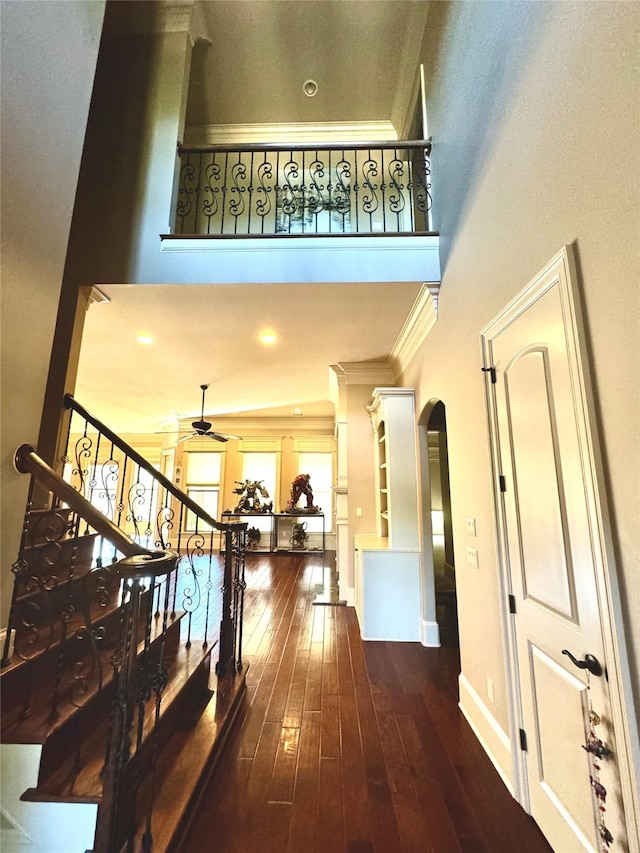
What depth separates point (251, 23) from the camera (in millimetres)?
3807

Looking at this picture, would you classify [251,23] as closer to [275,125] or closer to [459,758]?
[275,125]

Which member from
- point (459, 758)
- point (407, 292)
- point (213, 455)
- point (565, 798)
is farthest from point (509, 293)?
point (213, 455)

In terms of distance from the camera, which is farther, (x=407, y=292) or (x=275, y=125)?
(x=275, y=125)

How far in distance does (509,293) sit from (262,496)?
7477 millimetres

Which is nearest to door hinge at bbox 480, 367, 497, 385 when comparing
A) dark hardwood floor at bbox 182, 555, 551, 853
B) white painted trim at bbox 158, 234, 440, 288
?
white painted trim at bbox 158, 234, 440, 288

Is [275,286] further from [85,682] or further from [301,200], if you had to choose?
[85,682]

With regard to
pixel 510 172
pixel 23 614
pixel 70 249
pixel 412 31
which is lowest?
pixel 23 614

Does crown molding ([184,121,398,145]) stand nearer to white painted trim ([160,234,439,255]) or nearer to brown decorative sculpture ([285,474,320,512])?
white painted trim ([160,234,439,255])

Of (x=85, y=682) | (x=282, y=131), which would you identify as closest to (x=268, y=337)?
(x=282, y=131)

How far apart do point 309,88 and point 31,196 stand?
4188 mm

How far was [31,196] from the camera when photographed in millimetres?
1791

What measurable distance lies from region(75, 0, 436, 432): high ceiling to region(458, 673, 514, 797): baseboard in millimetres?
3053

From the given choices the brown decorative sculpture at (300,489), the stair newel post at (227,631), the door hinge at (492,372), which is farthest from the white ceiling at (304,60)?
the brown decorative sculpture at (300,489)

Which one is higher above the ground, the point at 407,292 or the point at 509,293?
the point at 407,292
